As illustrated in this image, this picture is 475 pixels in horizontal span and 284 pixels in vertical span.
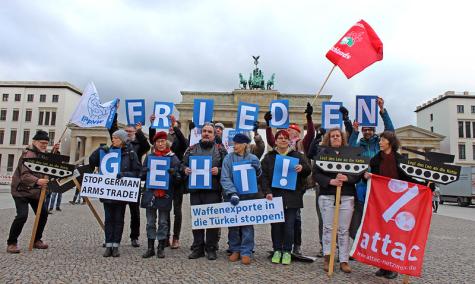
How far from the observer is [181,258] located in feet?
19.6

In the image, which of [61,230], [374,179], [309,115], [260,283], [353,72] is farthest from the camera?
[61,230]

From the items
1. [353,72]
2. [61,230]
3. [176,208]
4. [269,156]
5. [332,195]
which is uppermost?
[353,72]

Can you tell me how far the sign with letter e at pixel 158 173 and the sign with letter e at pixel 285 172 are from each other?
1803mm

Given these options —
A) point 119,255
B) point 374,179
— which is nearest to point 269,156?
point 374,179

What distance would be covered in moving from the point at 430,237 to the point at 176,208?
22.3 ft

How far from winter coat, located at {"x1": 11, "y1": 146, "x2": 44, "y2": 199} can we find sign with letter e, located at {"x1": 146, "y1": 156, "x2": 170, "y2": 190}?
6.38ft

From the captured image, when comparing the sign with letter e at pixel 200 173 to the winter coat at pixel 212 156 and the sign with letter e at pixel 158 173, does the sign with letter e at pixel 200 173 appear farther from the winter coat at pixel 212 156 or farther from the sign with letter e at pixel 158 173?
the sign with letter e at pixel 158 173

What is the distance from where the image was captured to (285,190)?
19.3 feet

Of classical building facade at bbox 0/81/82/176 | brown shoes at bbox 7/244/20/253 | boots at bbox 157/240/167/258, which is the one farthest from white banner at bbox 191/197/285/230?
classical building facade at bbox 0/81/82/176

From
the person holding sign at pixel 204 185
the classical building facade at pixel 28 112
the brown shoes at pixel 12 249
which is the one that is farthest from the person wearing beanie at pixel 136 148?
the classical building facade at pixel 28 112

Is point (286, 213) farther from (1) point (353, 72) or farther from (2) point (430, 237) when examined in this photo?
(2) point (430, 237)

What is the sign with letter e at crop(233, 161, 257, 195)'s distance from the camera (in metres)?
5.87

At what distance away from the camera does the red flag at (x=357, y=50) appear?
820cm

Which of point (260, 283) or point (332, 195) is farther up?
point (332, 195)
